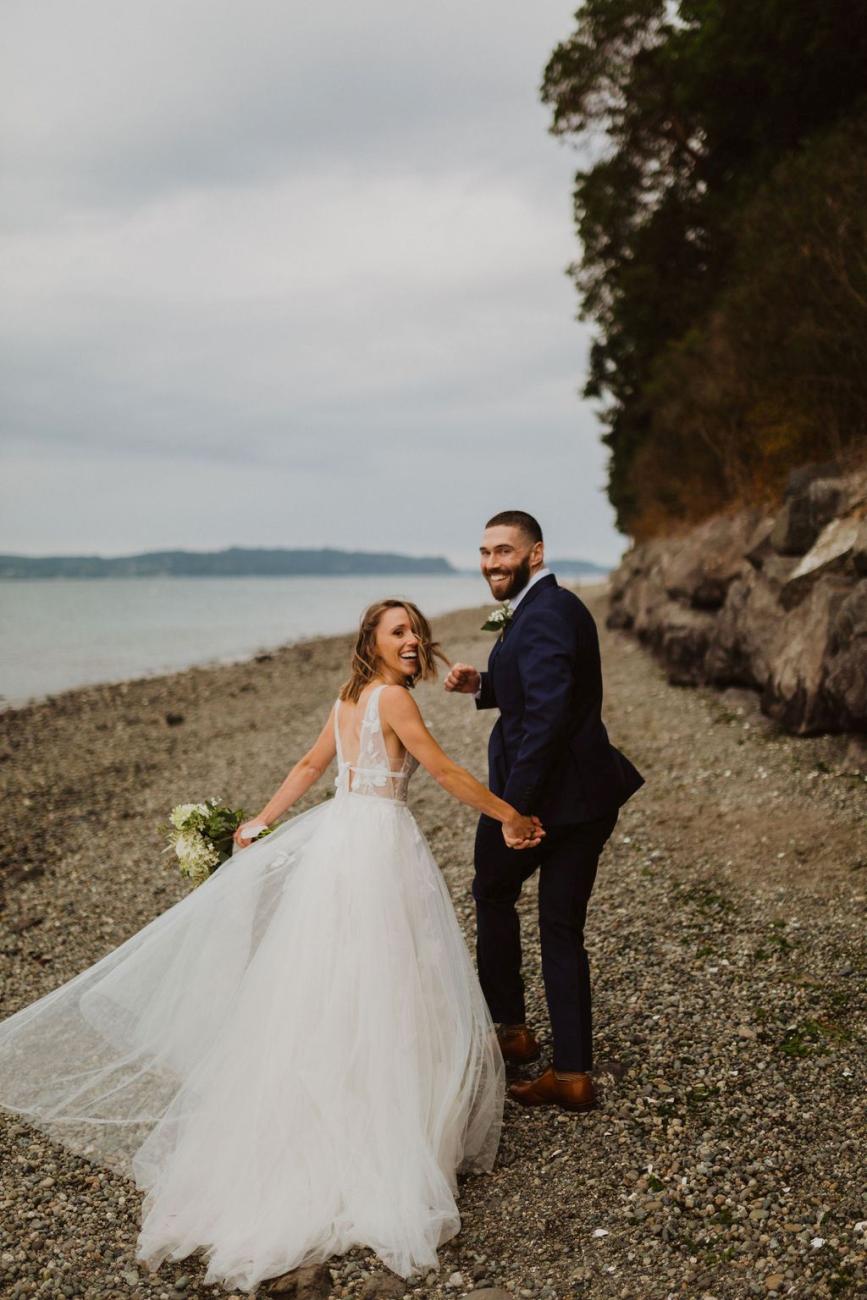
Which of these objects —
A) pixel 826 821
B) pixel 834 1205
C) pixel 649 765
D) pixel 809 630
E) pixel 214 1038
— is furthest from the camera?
pixel 649 765

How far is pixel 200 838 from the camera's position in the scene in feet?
17.8

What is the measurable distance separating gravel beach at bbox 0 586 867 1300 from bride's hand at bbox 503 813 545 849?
56.3 inches

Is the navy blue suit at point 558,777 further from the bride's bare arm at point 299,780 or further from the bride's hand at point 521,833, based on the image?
the bride's bare arm at point 299,780

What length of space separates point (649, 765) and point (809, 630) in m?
2.27

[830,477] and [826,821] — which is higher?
[830,477]

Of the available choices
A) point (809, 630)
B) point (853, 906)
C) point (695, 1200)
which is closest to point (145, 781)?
point (809, 630)

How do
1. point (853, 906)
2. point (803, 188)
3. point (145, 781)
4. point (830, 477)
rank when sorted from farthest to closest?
point (145, 781) → point (803, 188) → point (830, 477) → point (853, 906)

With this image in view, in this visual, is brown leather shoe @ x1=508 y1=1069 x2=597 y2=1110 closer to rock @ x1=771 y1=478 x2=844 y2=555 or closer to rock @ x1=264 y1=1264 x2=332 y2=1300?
rock @ x1=264 y1=1264 x2=332 y2=1300

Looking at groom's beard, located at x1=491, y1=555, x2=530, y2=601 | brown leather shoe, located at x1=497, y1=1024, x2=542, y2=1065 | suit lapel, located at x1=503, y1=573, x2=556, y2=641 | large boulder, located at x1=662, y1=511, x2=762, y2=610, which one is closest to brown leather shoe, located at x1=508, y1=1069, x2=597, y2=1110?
brown leather shoe, located at x1=497, y1=1024, x2=542, y2=1065

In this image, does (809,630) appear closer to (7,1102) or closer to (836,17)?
(7,1102)

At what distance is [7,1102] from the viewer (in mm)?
5000

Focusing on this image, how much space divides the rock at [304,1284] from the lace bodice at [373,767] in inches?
75.8

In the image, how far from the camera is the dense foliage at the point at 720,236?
42.9 feet

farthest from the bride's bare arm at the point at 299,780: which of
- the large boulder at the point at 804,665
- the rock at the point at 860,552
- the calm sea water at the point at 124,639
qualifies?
the calm sea water at the point at 124,639
